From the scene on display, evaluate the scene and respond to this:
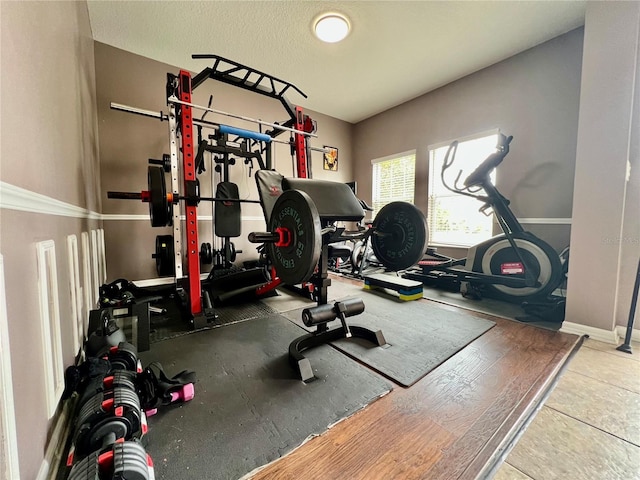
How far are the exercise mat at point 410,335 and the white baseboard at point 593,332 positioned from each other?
1.73ft

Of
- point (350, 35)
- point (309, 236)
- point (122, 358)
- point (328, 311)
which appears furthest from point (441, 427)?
point (350, 35)

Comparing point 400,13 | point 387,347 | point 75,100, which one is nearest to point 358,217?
point 387,347

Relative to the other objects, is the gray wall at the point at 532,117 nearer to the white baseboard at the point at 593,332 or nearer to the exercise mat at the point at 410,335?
the white baseboard at the point at 593,332

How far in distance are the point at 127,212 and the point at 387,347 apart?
11.2 feet

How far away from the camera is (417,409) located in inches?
45.5

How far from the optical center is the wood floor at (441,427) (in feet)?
2.87

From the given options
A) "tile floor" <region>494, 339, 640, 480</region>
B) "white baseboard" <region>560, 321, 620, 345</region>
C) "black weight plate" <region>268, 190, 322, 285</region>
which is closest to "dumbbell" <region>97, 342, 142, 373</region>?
"black weight plate" <region>268, 190, 322, 285</region>

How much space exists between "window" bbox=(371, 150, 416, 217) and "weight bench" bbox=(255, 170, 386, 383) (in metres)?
2.86

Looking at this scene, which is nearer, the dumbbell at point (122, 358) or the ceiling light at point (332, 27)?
the dumbbell at point (122, 358)

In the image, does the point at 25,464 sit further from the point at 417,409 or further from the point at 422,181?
the point at 422,181

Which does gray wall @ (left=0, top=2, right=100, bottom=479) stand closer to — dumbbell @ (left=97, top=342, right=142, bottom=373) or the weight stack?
dumbbell @ (left=97, top=342, right=142, bottom=373)

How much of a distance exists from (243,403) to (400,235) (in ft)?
4.57

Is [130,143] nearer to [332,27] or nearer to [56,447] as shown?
[332,27]

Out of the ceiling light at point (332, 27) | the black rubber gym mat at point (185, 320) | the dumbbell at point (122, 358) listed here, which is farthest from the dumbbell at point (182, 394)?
the ceiling light at point (332, 27)
